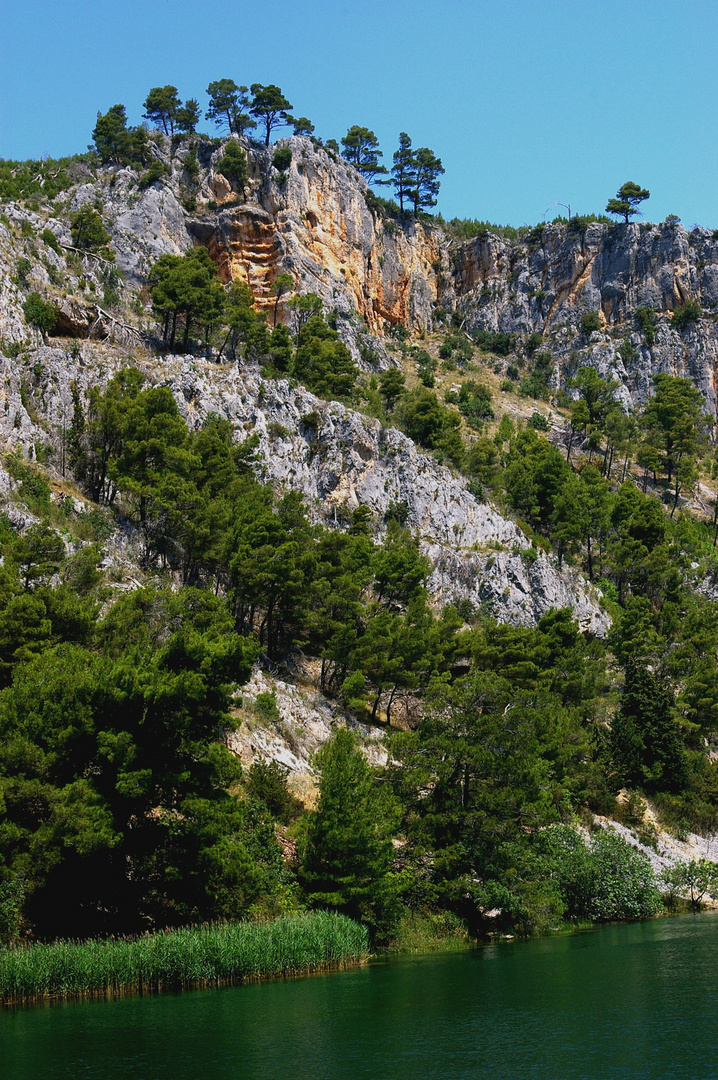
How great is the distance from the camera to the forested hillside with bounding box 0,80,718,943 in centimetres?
3056

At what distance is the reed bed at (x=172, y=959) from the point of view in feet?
80.9

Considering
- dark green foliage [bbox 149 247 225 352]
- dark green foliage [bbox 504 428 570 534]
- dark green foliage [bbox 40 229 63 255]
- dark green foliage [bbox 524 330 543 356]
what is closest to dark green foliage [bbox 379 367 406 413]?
dark green foliage [bbox 504 428 570 534]

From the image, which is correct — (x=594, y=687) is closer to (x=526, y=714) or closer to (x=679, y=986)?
(x=526, y=714)

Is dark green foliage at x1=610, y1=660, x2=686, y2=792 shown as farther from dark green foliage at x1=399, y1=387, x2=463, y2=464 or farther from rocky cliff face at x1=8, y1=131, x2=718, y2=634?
dark green foliage at x1=399, y1=387, x2=463, y2=464

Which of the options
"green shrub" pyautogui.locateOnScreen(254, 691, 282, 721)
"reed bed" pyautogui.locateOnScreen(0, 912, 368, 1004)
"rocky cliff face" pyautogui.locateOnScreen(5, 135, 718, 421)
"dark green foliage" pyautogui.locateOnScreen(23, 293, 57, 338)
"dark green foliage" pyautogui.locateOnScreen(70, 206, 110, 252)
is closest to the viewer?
"reed bed" pyautogui.locateOnScreen(0, 912, 368, 1004)

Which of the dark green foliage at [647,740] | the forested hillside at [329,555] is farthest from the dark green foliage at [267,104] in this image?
the dark green foliage at [647,740]

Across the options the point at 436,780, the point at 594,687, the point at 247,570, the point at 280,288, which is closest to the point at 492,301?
the point at 280,288

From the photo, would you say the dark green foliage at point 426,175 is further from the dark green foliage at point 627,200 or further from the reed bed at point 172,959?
the reed bed at point 172,959

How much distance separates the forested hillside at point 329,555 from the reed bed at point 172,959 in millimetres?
1711

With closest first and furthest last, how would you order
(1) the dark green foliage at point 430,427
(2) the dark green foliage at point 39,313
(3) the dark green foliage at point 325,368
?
(2) the dark green foliage at point 39,313
(3) the dark green foliage at point 325,368
(1) the dark green foliage at point 430,427

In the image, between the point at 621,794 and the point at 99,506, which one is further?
the point at 621,794

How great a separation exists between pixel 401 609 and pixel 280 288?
45.1m

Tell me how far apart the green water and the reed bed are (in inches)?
31.5

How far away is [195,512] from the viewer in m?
51.8
